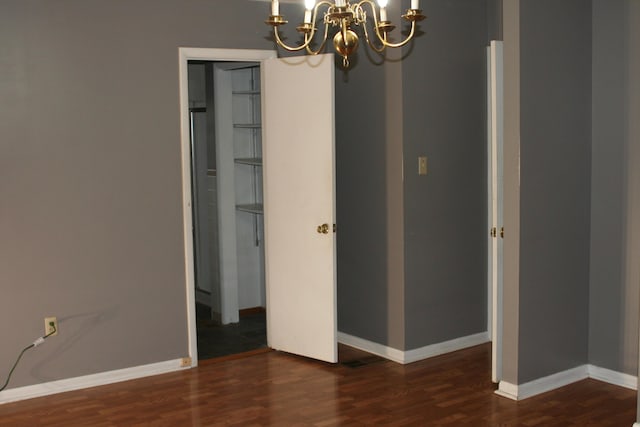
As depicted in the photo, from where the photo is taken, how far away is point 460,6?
513cm

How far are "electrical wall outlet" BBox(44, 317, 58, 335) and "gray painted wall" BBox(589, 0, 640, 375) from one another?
3.27m

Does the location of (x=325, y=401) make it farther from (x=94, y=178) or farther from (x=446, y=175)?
(x=94, y=178)

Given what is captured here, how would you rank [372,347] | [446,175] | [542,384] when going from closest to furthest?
[542,384], [446,175], [372,347]

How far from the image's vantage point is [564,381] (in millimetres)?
4512

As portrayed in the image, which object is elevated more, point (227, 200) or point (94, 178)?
point (94, 178)

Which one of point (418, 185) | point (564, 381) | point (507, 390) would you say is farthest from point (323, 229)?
point (564, 381)

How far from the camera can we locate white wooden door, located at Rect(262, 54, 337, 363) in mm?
4887

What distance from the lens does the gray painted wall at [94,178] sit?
431 centimetres

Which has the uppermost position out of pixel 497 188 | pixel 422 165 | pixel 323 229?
pixel 422 165

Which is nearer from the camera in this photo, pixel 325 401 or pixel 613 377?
pixel 325 401

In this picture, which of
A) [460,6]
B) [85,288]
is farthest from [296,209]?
[460,6]

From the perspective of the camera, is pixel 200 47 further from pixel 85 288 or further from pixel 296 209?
pixel 85 288

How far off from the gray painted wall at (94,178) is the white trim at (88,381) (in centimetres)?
4

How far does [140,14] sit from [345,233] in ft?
6.84
